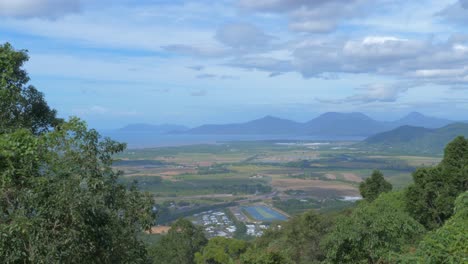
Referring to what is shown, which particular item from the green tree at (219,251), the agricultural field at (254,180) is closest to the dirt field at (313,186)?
the agricultural field at (254,180)

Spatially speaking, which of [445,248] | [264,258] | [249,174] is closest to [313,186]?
[249,174]

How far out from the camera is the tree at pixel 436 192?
822 inches

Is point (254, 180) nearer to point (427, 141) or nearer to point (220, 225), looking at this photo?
point (220, 225)

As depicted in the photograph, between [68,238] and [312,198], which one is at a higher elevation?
[68,238]

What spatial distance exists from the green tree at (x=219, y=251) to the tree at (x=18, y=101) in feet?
46.9

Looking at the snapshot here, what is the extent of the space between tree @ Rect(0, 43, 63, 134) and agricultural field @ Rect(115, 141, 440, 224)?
44608mm

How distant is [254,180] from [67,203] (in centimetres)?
9526

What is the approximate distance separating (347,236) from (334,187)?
252ft

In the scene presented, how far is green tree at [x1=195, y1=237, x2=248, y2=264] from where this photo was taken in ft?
77.0

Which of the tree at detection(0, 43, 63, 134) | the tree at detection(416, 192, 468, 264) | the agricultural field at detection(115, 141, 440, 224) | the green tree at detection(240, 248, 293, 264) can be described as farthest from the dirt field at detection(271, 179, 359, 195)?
the tree at detection(0, 43, 63, 134)

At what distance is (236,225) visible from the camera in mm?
53781

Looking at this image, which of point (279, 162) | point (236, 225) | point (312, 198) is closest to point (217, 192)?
point (312, 198)

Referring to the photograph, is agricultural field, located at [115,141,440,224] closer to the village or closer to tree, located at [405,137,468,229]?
the village

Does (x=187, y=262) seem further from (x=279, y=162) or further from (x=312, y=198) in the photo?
(x=279, y=162)
